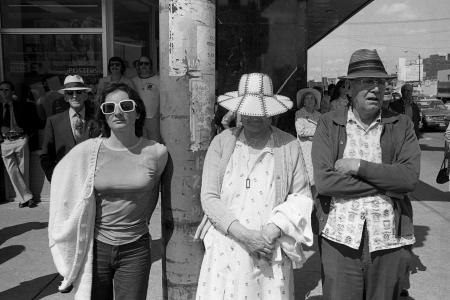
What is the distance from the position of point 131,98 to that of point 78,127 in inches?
77.8

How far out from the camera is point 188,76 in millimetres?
2592

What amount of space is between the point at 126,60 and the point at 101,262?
653cm

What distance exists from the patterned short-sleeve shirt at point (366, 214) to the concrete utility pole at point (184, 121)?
78cm

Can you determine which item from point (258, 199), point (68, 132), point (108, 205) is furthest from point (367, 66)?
point (68, 132)

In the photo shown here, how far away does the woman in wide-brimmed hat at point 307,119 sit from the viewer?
5938 millimetres

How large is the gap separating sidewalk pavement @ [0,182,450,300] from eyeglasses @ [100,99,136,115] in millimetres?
1963

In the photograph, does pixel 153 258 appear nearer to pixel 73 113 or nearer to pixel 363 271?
pixel 73 113

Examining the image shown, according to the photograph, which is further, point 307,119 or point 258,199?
point 307,119

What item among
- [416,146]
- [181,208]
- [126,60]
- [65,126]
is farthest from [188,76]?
[126,60]

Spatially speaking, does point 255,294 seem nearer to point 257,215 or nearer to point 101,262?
point 257,215

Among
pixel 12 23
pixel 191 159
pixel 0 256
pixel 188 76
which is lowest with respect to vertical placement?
pixel 0 256

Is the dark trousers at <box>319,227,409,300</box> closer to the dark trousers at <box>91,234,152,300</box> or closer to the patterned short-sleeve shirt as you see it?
the patterned short-sleeve shirt

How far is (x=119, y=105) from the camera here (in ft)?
8.83

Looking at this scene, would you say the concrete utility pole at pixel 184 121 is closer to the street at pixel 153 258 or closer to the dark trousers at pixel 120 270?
the dark trousers at pixel 120 270
